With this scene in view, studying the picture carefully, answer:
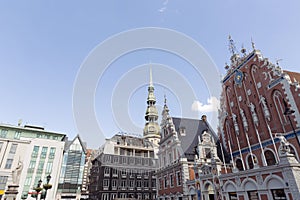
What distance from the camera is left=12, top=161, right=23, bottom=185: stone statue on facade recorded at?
125ft

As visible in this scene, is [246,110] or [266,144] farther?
[246,110]

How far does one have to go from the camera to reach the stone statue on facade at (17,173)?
38.2 meters

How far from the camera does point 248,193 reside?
17141 mm

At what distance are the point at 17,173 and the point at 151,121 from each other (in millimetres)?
56819

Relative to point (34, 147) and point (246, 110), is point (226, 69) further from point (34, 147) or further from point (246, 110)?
point (34, 147)

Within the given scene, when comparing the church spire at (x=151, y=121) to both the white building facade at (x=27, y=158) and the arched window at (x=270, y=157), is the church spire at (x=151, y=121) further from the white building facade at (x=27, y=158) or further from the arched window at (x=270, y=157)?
the arched window at (x=270, y=157)

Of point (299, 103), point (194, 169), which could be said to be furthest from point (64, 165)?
point (299, 103)

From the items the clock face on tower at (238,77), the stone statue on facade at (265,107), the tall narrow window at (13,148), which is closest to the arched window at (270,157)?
the stone statue on facade at (265,107)

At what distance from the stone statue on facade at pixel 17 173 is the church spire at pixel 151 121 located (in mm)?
48735

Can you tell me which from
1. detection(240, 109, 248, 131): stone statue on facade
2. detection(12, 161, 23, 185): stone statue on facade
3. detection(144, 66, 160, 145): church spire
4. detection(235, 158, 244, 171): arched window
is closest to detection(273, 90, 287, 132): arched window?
detection(240, 109, 248, 131): stone statue on facade

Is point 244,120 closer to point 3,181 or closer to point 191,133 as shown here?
point 191,133

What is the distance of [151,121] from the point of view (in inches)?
3413

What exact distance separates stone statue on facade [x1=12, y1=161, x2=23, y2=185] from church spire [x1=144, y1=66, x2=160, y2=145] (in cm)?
4874

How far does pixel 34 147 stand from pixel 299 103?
170 feet
